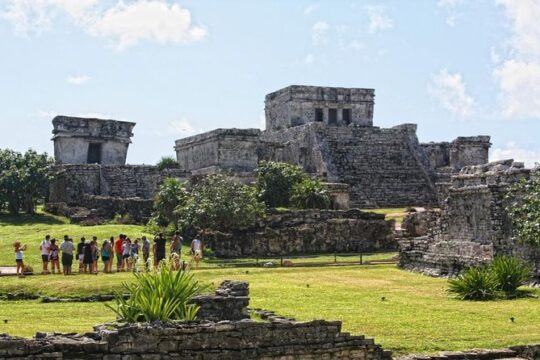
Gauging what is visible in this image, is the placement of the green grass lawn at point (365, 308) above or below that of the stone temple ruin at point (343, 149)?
below

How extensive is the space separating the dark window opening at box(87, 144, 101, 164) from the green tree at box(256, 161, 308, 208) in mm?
11632

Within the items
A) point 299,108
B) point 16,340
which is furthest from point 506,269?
point 299,108

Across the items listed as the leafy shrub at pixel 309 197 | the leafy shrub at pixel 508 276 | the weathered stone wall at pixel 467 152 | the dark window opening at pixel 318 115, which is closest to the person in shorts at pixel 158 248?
the leafy shrub at pixel 508 276

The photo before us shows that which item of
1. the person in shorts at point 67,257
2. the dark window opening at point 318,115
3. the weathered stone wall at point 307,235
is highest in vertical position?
the dark window opening at point 318,115

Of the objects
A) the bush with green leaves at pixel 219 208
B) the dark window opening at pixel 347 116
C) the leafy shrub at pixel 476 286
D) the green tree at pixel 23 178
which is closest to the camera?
the leafy shrub at pixel 476 286

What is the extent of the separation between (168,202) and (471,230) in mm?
11958

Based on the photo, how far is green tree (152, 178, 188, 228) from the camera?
1235 inches

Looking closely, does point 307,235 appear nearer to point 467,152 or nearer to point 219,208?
point 219,208

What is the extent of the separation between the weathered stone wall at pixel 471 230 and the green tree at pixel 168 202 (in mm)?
9525

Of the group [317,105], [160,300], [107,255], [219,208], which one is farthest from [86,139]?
[160,300]

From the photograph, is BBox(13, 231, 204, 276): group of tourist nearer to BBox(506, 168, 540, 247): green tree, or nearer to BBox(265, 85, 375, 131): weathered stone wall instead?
BBox(506, 168, 540, 247): green tree

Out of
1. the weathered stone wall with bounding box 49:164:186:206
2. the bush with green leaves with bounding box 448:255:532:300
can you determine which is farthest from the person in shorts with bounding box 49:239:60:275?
the weathered stone wall with bounding box 49:164:186:206

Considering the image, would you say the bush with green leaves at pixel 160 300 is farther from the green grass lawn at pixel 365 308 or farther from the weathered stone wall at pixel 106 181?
the weathered stone wall at pixel 106 181

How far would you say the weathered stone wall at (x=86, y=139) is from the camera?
4269 centimetres
